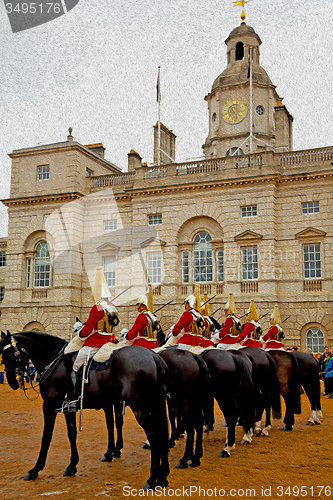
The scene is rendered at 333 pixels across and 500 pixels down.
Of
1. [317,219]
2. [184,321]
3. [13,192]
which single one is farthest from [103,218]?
[184,321]

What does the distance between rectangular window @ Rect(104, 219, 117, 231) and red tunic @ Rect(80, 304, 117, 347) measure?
2095 centimetres

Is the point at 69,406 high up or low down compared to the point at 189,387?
down

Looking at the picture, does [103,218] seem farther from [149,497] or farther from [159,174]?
[149,497]

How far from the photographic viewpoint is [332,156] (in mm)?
26031

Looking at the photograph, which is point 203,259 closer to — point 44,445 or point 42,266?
point 42,266

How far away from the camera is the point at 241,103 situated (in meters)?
35.4

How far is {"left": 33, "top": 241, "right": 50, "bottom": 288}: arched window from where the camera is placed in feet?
98.6

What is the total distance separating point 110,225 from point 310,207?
11.3m

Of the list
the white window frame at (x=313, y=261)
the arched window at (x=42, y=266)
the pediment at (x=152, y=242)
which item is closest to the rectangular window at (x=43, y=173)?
the arched window at (x=42, y=266)

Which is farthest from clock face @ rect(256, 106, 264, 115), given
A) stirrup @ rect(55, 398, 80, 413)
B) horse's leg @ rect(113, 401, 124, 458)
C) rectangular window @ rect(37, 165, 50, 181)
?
stirrup @ rect(55, 398, 80, 413)

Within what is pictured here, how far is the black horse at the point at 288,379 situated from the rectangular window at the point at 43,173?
2167 cm

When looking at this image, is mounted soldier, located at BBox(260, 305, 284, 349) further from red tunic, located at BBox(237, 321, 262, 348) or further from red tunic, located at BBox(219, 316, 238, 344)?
red tunic, located at BBox(219, 316, 238, 344)

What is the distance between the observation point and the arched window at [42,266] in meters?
30.0

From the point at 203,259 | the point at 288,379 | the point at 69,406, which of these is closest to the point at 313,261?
the point at 203,259
